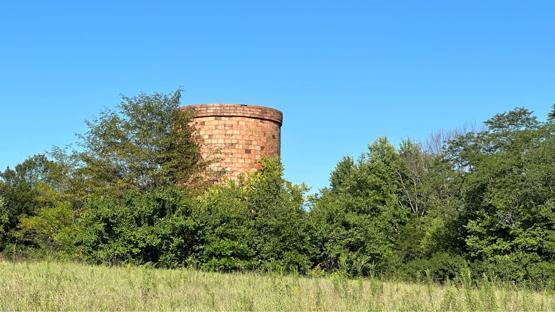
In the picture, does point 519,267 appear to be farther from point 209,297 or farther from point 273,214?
point 209,297

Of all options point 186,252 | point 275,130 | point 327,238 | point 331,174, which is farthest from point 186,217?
point 331,174

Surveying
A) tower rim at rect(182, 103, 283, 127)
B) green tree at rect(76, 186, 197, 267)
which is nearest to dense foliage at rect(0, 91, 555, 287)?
green tree at rect(76, 186, 197, 267)

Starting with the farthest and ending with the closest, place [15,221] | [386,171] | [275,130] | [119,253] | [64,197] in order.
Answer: [386,171] → [15,221] → [275,130] → [64,197] → [119,253]

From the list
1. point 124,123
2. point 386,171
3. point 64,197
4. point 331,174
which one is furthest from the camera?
point 331,174

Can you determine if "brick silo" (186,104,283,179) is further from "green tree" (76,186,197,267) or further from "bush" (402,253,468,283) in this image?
"green tree" (76,186,197,267)

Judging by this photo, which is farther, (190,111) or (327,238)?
(190,111)

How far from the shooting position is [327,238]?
21.1 meters

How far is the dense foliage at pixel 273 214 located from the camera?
1919 centimetres

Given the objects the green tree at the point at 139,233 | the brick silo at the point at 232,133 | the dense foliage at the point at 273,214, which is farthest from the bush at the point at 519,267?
the brick silo at the point at 232,133

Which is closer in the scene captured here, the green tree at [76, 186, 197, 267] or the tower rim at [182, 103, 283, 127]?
the green tree at [76, 186, 197, 267]

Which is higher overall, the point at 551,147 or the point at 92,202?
the point at 551,147

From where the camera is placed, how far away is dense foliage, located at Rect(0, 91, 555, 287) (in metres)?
19.2

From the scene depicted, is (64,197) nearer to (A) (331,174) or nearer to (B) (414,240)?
(B) (414,240)

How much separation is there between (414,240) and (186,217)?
21.4 m
